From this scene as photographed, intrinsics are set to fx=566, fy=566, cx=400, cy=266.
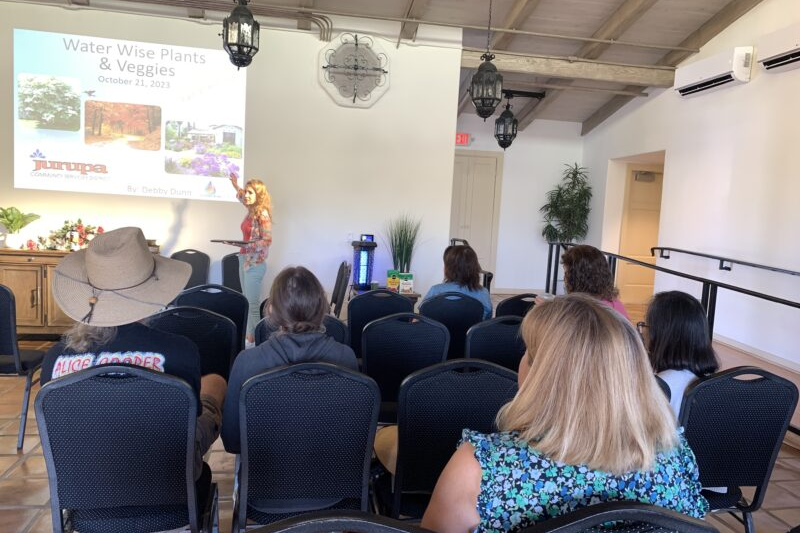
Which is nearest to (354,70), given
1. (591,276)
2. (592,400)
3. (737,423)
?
(591,276)

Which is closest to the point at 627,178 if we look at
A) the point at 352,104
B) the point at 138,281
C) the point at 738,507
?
the point at 352,104

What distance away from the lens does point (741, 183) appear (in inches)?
242

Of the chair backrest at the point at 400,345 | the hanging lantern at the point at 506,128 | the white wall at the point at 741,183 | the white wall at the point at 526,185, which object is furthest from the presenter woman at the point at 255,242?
the white wall at the point at 526,185

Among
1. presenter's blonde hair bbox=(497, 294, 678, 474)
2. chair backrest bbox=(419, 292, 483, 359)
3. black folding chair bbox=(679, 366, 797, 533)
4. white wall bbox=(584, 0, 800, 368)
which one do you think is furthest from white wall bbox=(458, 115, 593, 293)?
presenter's blonde hair bbox=(497, 294, 678, 474)

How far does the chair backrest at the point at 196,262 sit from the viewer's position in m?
5.57

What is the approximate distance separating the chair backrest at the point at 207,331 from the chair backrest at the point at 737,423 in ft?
6.46

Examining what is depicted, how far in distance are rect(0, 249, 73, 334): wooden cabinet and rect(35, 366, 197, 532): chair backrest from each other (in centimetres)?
394

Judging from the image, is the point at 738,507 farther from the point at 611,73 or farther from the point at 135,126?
the point at 611,73

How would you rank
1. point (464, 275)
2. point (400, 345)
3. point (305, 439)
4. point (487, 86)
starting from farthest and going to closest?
1. point (487, 86)
2. point (464, 275)
3. point (400, 345)
4. point (305, 439)

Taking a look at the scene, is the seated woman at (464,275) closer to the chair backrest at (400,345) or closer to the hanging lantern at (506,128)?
the chair backrest at (400,345)

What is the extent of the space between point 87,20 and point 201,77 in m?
1.15

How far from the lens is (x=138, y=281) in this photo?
1856 millimetres

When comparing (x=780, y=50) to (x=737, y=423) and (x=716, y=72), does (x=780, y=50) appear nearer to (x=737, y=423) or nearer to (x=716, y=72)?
(x=716, y=72)

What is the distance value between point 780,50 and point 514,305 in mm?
4162
